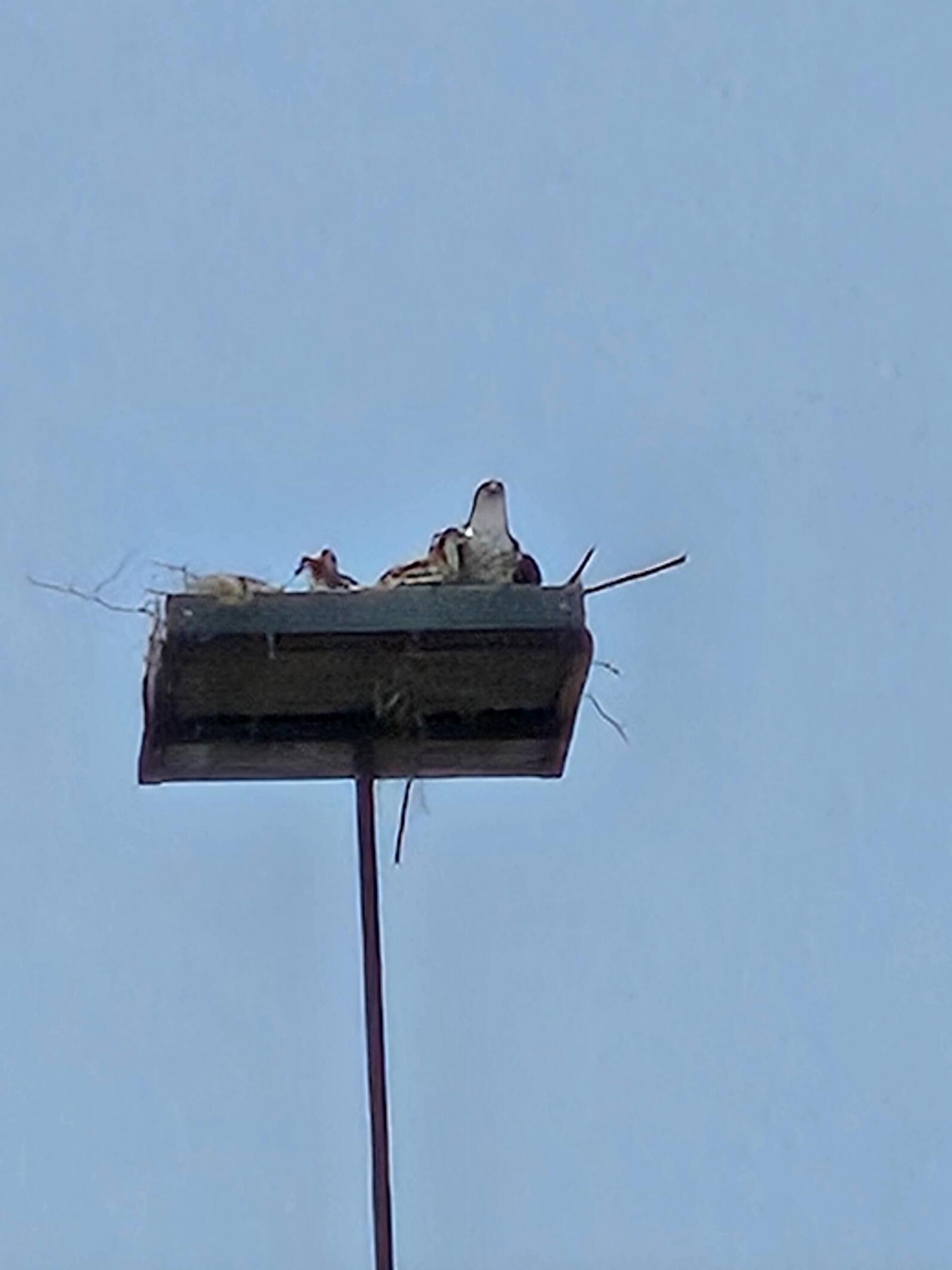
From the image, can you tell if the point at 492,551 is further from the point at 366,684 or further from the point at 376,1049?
the point at 376,1049

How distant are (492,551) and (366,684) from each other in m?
0.25

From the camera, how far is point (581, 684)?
5957 millimetres

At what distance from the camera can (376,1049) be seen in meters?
5.70

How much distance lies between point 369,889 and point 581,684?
450 mm

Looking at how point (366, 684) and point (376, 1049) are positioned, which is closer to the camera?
point (376, 1049)

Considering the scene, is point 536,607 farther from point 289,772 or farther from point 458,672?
point 289,772

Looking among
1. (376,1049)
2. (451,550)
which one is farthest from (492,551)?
(376,1049)

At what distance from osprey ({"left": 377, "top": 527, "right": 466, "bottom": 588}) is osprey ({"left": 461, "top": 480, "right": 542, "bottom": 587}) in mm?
11

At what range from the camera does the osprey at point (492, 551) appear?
5.89 metres

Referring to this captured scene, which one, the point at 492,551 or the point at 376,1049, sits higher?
the point at 492,551

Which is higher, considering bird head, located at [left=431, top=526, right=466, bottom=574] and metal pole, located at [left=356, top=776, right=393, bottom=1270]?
bird head, located at [left=431, top=526, right=466, bottom=574]

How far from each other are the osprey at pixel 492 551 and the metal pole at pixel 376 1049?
0.38 meters

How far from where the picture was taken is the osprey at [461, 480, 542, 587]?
589cm

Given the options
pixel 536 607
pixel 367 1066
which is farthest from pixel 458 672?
pixel 367 1066
